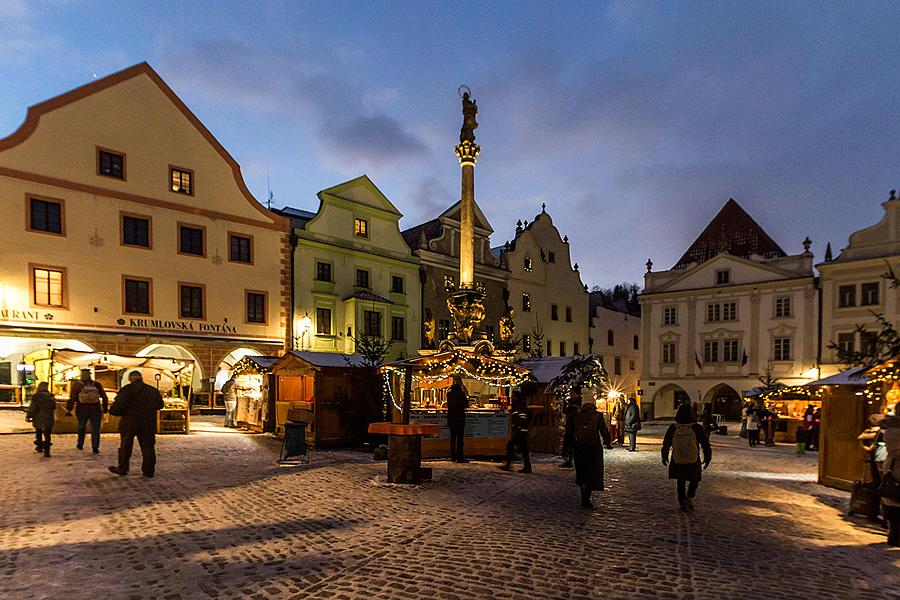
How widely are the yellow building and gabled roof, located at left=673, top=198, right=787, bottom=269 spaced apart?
31137 millimetres

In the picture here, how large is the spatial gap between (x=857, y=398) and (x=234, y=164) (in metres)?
27.4

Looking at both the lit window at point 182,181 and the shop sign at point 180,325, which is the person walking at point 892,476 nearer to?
the shop sign at point 180,325

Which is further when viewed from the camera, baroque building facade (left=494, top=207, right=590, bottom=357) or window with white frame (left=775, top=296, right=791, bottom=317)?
baroque building facade (left=494, top=207, right=590, bottom=357)

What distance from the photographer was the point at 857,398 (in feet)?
39.8

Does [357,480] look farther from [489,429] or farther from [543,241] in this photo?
[543,241]

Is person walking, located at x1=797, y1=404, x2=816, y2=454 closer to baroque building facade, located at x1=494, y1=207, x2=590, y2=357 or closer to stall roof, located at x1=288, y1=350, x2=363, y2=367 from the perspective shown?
stall roof, located at x1=288, y1=350, x2=363, y2=367

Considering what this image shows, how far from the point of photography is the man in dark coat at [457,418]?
14.1 m

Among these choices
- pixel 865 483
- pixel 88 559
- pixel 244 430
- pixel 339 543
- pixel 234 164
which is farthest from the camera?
pixel 234 164

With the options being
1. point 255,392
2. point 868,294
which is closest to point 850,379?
point 255,392

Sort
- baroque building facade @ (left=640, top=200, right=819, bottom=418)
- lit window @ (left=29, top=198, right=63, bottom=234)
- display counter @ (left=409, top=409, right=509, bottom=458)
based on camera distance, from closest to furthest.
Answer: display counter @ (left=409, top=409, right=509, bottom=458) → lit window @ (left=29, top=198, right=63, bottom=234) → baroque building facade @ (left=640, top=200, right=819, bottom=418)

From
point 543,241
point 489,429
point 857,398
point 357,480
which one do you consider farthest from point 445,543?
point 543,241

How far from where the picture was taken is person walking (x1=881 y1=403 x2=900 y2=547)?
746cm

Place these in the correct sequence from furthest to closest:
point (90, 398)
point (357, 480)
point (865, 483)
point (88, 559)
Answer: point (90, 398) < point (357, 480) < point (865, 483) < point (88, 559)

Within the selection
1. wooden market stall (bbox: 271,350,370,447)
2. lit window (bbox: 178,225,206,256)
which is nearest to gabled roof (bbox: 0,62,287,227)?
lit window (bbox: 178,225,206,256)
